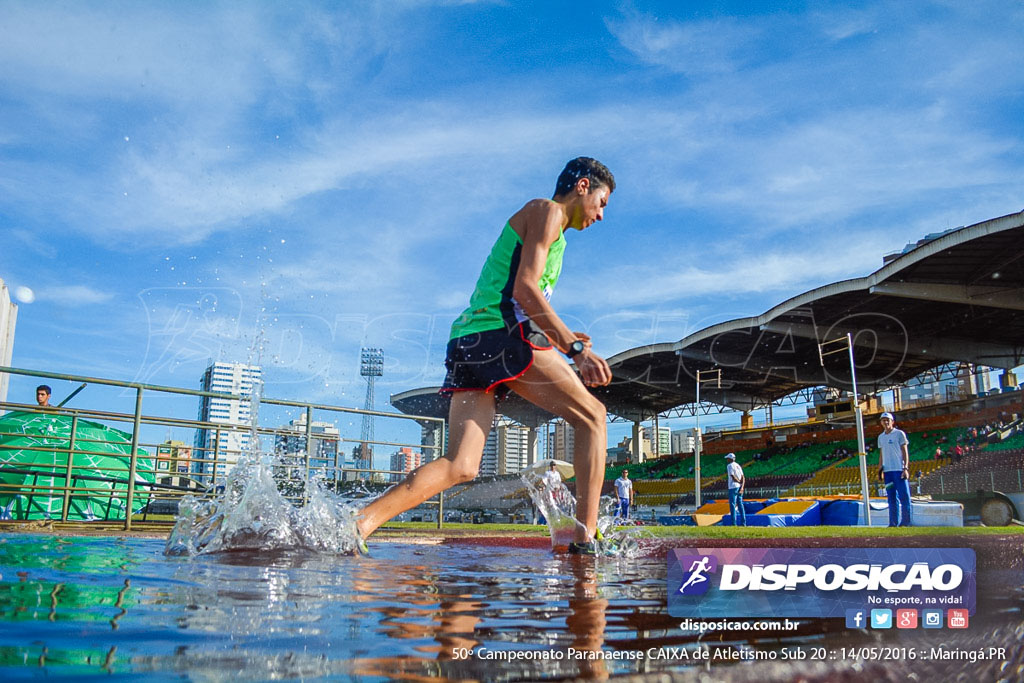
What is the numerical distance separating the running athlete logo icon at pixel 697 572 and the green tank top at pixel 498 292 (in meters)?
1.24

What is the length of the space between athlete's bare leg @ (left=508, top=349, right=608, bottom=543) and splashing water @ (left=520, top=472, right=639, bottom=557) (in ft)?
0.45

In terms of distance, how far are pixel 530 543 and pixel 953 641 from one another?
3640mm

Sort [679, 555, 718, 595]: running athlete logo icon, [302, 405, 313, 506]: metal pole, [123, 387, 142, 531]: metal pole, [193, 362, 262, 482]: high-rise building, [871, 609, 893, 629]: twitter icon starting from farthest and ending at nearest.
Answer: [302, 405, 313, 506]: metal pole, [193, 362, 262, 482]: high-rise building, [123, 387, 142, 531]: metal pole, [679, 555, 718, 595]: running athlete logo icon, [871, 609, 893, 629]: twitter icon

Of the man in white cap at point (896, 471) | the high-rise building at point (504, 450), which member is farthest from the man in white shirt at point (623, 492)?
the high-rise building at point (504, 450)

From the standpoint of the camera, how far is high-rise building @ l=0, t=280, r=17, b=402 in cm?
1246

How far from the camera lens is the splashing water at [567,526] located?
134 inches

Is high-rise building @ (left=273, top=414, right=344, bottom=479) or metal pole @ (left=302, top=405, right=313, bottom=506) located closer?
metal pole @ (left=302, top=405, right=313, bottom=506)

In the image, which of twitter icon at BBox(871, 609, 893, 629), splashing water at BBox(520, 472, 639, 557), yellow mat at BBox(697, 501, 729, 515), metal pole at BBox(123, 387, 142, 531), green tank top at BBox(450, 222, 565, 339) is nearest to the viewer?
twitter icon at BBox(871, 609, 893, 629)

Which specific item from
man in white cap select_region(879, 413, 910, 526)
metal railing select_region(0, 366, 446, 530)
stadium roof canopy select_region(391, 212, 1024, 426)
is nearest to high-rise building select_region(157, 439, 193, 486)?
metal railing select_region(0, 366, 446, 530)

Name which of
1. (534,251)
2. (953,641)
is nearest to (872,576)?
(953,641)

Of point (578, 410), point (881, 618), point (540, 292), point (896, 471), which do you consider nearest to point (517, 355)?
point (540, 292)

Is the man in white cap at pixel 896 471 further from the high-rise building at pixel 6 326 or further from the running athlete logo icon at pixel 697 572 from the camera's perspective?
the high-rise building at pixel 6 326

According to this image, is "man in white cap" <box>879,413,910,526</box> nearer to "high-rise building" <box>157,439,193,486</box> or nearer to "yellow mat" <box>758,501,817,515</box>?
"yellow mat" <box>758,501,817,515</box>

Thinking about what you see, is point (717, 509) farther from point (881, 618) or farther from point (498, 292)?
point (881, 618)
